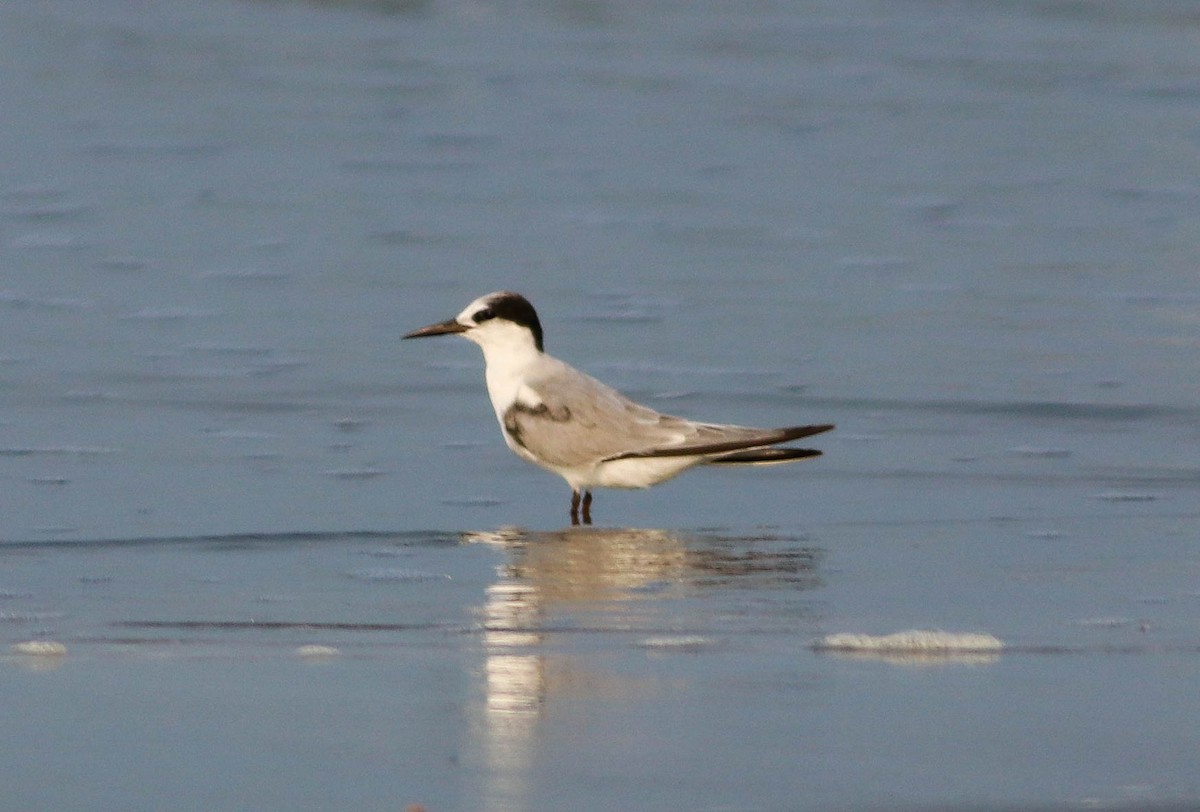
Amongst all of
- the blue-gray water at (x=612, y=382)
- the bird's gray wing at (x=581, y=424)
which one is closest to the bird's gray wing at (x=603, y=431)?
the bird's gray wing at (x=581, y=424)

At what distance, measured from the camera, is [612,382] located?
8.51 meters

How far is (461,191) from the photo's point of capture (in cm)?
1188

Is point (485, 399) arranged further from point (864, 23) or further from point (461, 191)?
point (864, 23)

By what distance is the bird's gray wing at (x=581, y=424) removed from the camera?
273 inches

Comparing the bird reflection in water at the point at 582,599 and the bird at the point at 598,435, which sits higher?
the bird at the point at 598,435

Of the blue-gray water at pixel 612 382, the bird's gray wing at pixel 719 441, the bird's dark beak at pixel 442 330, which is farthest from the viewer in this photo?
the bird's dark beak at pixel 442 330

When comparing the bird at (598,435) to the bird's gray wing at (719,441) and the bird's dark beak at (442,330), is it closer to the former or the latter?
the bird's gray wing at (719,441)

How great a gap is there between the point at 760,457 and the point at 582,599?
1.58m

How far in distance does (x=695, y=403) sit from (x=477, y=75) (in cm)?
794

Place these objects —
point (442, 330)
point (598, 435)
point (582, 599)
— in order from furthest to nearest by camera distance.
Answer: point (442, 330) → point (598, 435) → point (582, 599)

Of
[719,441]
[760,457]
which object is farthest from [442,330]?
[760,457]

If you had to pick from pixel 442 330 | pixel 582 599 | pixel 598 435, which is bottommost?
pixel 582 599

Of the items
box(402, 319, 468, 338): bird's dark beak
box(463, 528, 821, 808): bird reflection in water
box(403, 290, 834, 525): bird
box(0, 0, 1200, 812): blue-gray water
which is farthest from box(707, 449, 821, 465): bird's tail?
box(402, 319, 468, 338): bird's dark beak

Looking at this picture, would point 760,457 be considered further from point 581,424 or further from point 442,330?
point 442,330
